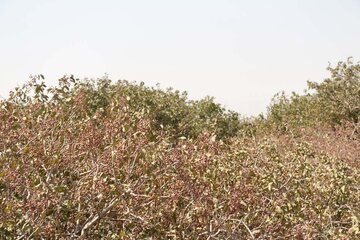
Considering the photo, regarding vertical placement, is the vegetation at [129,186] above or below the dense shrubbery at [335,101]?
below

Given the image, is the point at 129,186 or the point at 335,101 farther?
the point at 335,101

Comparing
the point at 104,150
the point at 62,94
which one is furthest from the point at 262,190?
the point at 62,94

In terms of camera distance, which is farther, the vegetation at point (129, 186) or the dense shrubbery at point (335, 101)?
the dense shrubbery at point (335, 101)

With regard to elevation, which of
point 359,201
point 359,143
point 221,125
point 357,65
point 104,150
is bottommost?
point 359,201

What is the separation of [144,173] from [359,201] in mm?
5656

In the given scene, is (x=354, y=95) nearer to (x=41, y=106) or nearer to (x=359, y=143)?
(x=359, y=143)

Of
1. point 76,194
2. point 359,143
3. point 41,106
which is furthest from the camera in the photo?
point 359,143

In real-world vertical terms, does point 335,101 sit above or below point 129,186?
above

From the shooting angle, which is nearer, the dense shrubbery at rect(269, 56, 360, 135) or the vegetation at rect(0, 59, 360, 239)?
the vegetation at rect(0, 59, 360, 239)

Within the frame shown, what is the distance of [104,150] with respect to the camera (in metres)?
9.36

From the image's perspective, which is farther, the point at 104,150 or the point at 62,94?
the point at 62,94

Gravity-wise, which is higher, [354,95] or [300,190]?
[354,95]

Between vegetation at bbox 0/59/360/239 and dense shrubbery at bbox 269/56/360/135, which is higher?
dense shrubbery at bbox 269/56/360/135

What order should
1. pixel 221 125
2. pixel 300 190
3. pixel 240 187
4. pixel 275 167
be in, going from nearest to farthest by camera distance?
1. pixel 240 187
2. pixel 300 190
3. pixel 275 167
4. pixel 221 125
